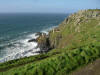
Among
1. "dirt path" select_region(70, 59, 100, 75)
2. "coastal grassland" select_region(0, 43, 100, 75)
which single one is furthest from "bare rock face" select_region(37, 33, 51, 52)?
"dirt path" select_region(70, 59, 100, 75)

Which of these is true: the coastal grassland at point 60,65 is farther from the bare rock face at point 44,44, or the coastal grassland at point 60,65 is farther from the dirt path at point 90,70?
the bare rock face at point 44,44

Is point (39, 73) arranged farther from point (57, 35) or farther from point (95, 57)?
point (57, 35)

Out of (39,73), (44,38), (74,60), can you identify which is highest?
(74,60)

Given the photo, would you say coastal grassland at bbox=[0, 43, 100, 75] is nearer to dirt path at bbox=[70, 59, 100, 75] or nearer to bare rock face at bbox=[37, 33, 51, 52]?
dirt path at bbox=[70, 59, 100, 75]

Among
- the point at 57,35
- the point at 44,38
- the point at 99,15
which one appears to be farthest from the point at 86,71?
the point at 99,15

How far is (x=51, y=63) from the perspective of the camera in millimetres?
16703

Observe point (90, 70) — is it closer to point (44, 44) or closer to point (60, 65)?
point (60, 65)

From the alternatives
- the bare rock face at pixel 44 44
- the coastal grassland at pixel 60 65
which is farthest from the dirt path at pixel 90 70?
the bare rock face at pixel 44 44

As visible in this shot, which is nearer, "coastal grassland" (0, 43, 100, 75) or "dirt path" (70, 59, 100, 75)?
"dirt path" (70, 59, 100, 75)

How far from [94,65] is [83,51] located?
2.97 meters

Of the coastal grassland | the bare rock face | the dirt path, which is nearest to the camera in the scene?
the dirt path

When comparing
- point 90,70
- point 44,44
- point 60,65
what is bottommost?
point 44,44

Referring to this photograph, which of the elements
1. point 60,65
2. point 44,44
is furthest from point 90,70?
point 44,44

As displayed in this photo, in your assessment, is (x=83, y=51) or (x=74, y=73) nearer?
(x=74, y=73)
